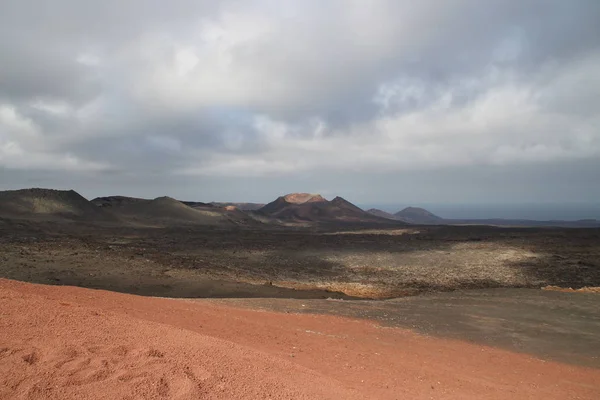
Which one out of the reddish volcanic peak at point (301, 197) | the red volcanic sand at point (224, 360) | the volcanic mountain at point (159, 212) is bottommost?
the red volcanic sand at point (224, 360)

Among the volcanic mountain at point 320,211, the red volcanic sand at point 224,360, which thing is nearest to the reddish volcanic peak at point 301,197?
the volcanic mountain at point 320,211

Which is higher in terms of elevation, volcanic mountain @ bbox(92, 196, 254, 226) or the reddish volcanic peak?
the reddish volcanic peak

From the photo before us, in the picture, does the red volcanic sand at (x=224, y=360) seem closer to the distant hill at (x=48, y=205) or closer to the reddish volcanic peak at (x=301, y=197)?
the distant hill at (x=48, y=205)

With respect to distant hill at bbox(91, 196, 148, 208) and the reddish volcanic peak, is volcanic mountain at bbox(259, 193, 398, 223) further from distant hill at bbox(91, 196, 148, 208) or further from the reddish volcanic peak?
distant hill at bbox(91, 196, 148, 208)

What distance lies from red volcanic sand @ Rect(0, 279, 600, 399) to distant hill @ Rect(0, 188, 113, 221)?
64.7 meters

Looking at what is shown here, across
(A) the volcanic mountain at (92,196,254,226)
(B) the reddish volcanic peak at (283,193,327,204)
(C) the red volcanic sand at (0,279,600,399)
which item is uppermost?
Result: (B) the reddish volcanic peak at (283,193,327,204)

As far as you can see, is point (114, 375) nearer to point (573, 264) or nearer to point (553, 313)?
point (553, 313)

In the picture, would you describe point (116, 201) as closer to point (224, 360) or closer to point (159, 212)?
point (159, 212)

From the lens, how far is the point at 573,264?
3225 cm

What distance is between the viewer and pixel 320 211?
12156cm

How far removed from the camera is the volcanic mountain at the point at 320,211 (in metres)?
116

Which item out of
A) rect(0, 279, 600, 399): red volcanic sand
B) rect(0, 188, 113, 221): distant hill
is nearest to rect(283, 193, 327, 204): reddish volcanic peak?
rect(0, 188, 113, 221): distant hill

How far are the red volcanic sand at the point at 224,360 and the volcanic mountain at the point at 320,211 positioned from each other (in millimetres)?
101207

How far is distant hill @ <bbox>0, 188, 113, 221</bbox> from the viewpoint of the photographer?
2498 inches
